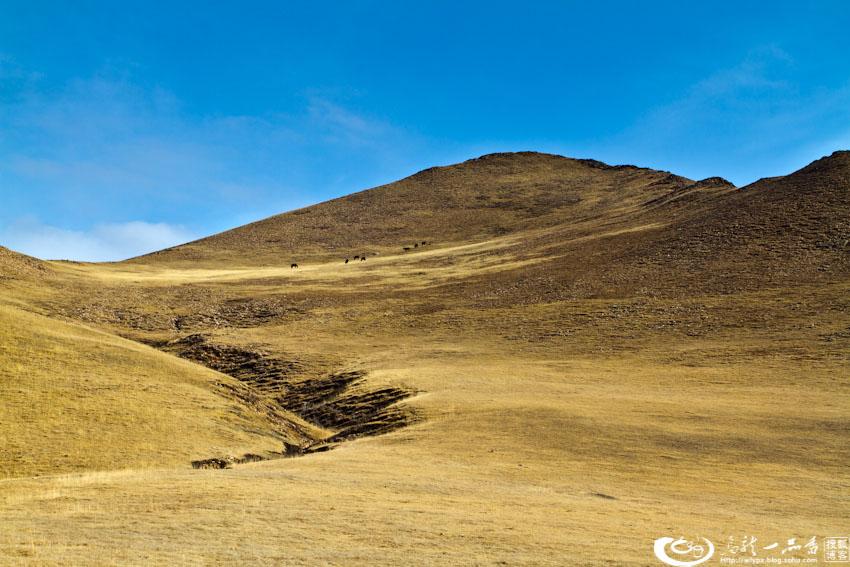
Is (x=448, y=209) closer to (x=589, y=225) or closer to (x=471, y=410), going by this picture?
(x=589, y=225)

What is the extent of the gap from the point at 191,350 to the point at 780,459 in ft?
140

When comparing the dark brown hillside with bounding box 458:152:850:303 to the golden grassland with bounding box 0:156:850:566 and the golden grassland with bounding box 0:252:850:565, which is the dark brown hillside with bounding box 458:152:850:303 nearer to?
the golden grassland with bounding box 0:156:850:566

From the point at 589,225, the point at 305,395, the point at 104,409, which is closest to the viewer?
the point at 104,409

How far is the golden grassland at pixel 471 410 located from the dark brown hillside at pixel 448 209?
40.0m

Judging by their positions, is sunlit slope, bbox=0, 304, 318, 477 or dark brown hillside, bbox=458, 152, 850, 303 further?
dark brown hillside, bbox=458, 152, 850, 303

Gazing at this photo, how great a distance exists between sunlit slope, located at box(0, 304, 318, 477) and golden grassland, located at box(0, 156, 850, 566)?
0.46 feet

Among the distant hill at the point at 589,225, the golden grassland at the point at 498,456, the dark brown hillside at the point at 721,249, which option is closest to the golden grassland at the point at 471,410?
the golden grassland at the point at 498,456

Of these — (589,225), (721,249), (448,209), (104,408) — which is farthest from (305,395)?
(448,209)

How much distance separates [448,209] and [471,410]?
372 ft

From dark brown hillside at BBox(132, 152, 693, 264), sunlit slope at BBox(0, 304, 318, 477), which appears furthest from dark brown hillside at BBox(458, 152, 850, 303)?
sunlit slope at BBox(0, 304, 318, 477)

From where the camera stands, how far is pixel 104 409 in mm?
26375

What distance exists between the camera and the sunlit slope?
2234 cm

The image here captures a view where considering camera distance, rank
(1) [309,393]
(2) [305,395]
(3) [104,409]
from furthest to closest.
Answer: (1) [309,393] < (2) [305,395] < (3) [104,409]

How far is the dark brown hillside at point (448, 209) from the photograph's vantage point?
384ft
